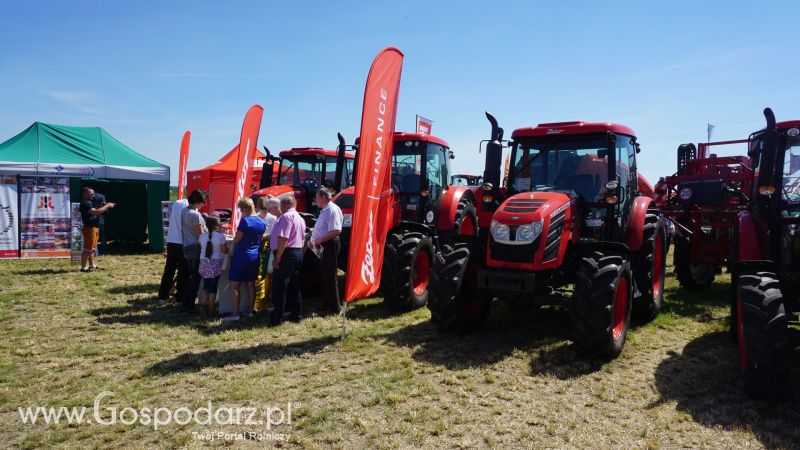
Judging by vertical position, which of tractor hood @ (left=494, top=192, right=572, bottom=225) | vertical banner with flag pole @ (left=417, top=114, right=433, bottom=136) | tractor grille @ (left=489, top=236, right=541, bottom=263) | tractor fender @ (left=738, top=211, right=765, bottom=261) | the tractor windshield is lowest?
tractor grille @ (left=489, top=236, right=541, bottom=263)

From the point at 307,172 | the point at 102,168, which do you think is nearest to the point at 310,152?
the point at 307,172

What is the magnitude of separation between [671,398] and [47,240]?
1229cm

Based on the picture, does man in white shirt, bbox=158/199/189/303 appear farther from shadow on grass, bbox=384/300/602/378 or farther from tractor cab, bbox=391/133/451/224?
shadow on grass, bbox=384/300/602/378

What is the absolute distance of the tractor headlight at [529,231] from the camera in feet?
15.0

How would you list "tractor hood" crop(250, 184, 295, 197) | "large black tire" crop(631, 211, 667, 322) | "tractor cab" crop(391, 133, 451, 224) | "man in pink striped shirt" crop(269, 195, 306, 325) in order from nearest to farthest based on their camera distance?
"large black tire" crop(631, 211, 667, 322), "man in pink striped shirt" crop(269, 195, 306, 325), "tractor cab" crop(391, 133, 451, 224), "tractor hood" crop(250, 184, 295, 197)

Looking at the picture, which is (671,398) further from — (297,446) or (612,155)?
(297,446)

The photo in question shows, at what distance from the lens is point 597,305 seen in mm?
4188

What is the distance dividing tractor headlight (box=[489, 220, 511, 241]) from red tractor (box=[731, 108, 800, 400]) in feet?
5.96

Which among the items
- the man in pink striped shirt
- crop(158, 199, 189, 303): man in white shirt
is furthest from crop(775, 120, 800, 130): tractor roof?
crop(158, 199, 189, 303): man in white shirt

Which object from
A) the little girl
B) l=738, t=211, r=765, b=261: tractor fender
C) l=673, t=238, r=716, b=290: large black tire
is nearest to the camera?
l=738, t=211, r=765, b=261: tractor fender

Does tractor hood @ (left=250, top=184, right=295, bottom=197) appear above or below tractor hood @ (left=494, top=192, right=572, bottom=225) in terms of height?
above

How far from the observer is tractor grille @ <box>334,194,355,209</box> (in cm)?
708

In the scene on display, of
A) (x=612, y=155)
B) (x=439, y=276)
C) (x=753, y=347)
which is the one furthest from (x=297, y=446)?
(x=612, y=155)

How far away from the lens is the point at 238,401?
3781 millimetres
